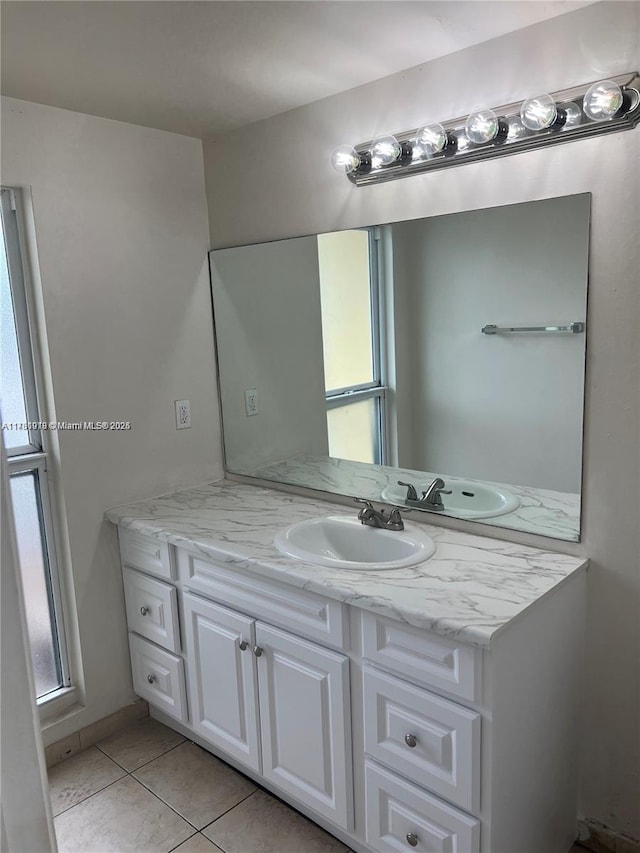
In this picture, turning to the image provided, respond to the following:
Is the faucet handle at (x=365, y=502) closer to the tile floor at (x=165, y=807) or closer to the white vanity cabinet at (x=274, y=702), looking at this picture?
the white vanity cabinet at (x=274, y=702)

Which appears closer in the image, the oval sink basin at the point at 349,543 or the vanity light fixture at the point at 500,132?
the vanity light fixture at the point at 500,132

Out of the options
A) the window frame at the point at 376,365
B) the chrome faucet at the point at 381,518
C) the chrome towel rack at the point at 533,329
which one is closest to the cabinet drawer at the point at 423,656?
the chrome faucet at the point at 381,518

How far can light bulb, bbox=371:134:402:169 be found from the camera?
1919mm

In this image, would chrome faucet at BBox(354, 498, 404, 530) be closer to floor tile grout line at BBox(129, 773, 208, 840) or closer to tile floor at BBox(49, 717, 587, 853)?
tile floor at BBox(49, 717, 587, 853)

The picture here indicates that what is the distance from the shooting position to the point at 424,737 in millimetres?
1553

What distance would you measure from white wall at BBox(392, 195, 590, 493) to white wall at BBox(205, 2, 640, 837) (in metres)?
0.05

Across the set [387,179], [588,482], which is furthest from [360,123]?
[588,482]

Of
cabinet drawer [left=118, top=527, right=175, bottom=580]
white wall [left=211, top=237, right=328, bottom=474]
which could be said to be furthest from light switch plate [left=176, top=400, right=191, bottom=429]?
cabinet drawer [left=118, top=527, right=175, bottom=580]

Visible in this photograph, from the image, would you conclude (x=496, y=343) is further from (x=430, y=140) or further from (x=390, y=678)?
(x=390, y=678)

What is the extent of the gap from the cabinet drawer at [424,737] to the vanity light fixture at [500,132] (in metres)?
1.37

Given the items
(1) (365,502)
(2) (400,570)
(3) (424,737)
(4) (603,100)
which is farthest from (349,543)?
(4) (603,100)

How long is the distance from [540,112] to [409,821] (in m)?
1.75

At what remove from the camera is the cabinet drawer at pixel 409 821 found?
1.52m

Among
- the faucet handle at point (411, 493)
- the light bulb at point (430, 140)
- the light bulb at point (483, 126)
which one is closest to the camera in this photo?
the light bulb at point (483, 126)
